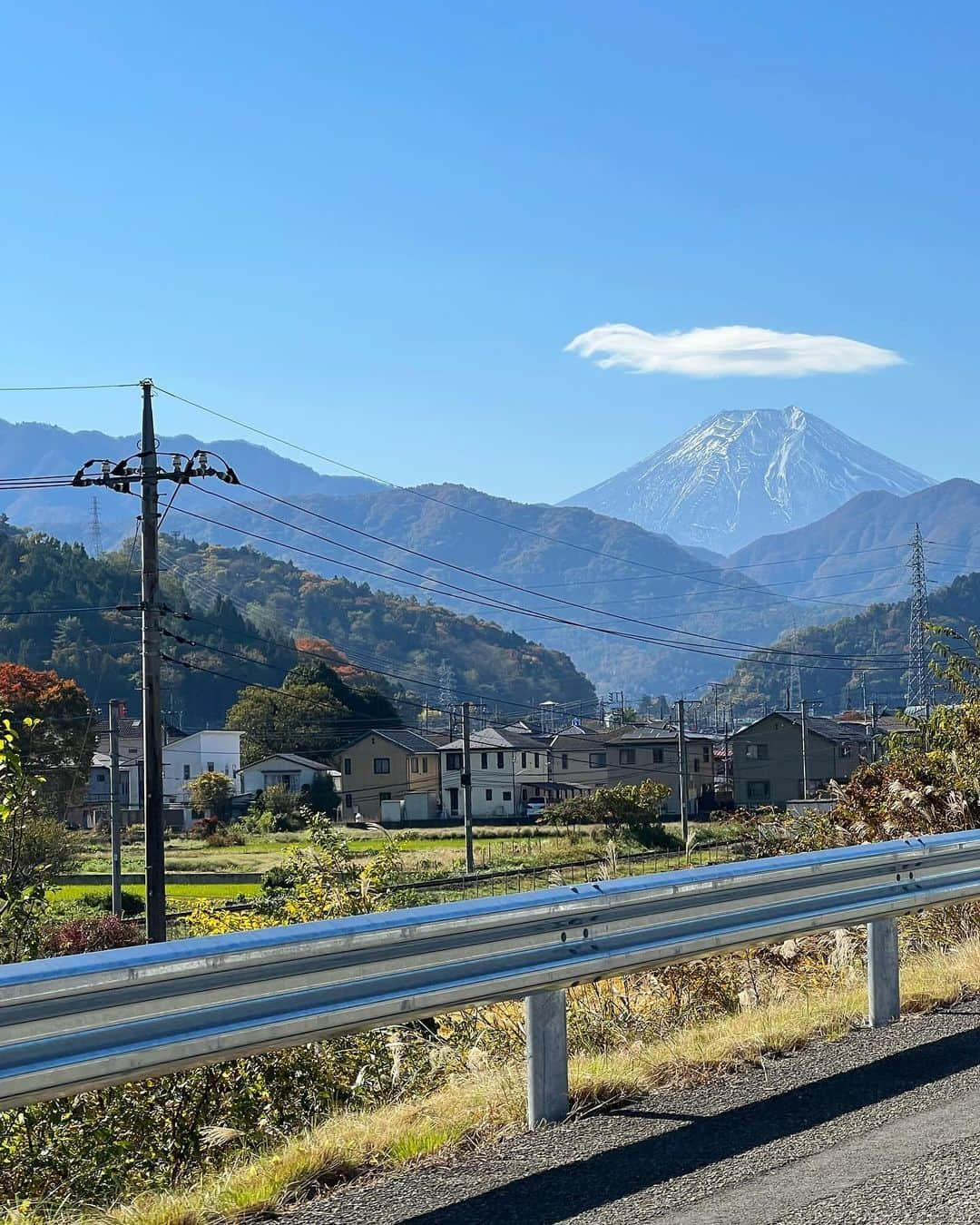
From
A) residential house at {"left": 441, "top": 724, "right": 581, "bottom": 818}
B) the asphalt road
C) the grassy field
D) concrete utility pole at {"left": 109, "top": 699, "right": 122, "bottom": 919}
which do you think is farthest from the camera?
residential house at {"left": 441, "top": 724, "right": 581, "bottom": 818}

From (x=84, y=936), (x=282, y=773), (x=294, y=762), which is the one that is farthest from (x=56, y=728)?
(x=84, y=936)

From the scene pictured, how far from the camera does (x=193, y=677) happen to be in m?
176

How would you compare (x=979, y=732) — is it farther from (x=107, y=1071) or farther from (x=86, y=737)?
(x=86, y=737)

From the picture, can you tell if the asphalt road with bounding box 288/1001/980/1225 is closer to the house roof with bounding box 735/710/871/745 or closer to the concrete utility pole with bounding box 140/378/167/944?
the concrete utility pole with bounding box 140/378/167/944

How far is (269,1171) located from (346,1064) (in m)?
3.00

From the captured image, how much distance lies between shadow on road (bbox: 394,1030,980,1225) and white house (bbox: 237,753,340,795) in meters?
96.4

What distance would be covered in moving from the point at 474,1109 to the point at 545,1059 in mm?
371

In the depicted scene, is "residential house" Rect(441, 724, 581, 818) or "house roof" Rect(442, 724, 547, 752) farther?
"house roof" Rect(442, 724, 547, 752)

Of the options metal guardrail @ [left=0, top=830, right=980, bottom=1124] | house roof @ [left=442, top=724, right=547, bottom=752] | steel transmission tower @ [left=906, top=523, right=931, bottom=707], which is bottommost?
house roof @ [left=442, top=724, right=547, bottom=752]

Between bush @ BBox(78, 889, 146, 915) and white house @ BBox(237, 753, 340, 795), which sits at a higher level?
white house @ BBox(237, 753, 340, 795)

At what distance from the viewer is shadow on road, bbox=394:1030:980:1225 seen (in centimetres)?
491

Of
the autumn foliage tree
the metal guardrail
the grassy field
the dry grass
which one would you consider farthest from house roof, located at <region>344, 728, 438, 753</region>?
the metal guardrail

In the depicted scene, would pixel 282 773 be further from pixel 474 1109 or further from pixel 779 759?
pixel 474 1109

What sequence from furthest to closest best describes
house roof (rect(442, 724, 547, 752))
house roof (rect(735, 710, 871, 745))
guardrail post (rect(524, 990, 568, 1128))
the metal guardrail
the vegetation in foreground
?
1. house roof (rect(442, 724, 547, 752))
2. house roof (rect(735, 710, 871, 745))
3. guardrail post (rect(524, 990, 568, 1128))
4. the vegetation in foreground
5. the metal guardrail
